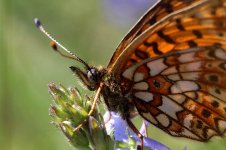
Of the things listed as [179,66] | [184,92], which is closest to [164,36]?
[179,66]

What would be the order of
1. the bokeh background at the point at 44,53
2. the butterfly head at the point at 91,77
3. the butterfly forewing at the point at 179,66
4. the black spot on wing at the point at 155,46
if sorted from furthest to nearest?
the bokeh background at the point at 44,53 < the butterfly head at the point at 91,77 < the black spot on wing at the point at 155,46 < the butterfly forewing at the point at 179,66

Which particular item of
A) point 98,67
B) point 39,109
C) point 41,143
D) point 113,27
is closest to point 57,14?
point 113,27

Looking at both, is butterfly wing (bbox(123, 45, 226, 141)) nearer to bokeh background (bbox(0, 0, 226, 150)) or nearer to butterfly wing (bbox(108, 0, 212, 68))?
butterfly wing (bbox(108, 0, 212, 68))

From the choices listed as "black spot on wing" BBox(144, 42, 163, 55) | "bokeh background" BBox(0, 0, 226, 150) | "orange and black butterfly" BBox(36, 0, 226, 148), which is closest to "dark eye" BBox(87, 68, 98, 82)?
"orange and black butterfly" BBox(36, 0, 226, 148)

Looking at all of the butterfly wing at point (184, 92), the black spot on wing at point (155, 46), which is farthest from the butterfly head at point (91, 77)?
the black spot on wing at point (155, 46)

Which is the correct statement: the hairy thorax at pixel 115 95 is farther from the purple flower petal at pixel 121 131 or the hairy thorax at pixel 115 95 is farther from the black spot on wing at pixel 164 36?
Answer: the black spot on wing at pixel 164 36

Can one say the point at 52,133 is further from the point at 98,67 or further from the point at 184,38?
the point at 184,38
